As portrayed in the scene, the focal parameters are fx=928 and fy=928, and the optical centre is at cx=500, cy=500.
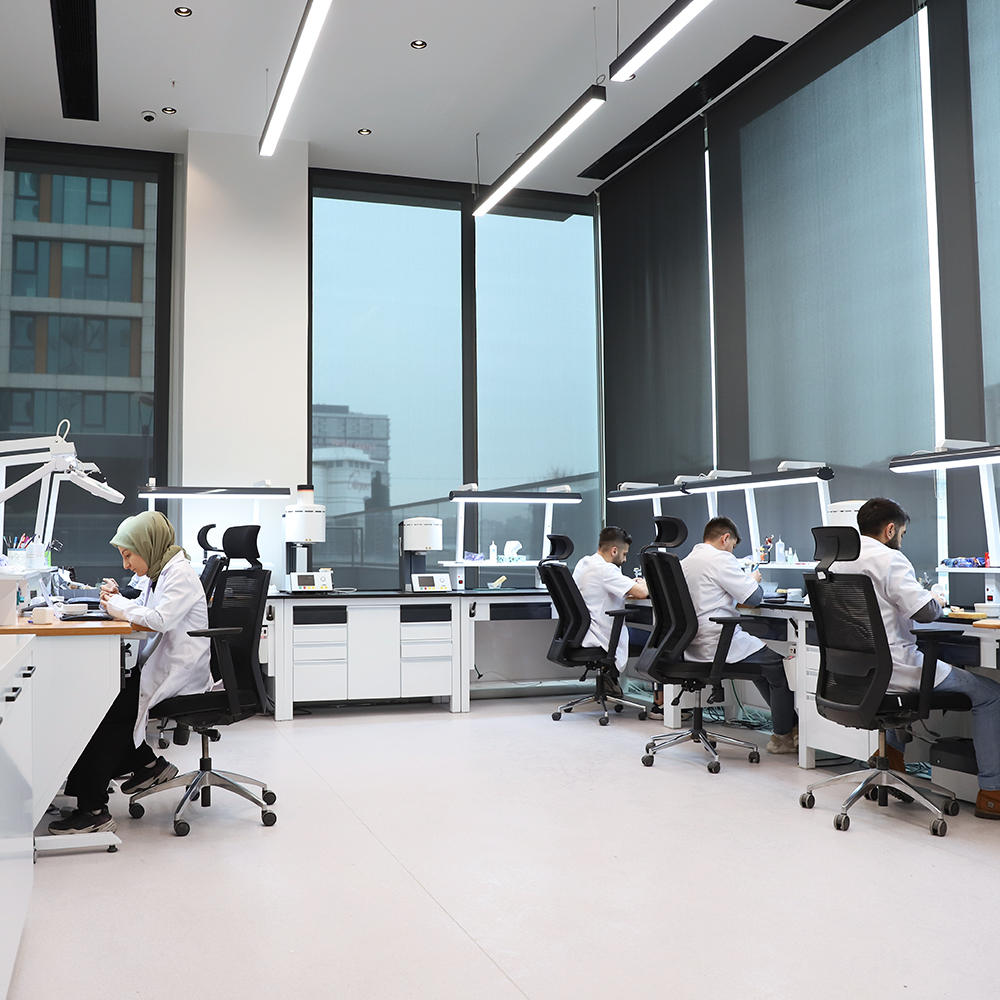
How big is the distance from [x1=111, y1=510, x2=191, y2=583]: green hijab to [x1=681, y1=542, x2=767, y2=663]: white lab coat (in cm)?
242

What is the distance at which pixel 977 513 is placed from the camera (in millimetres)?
4328

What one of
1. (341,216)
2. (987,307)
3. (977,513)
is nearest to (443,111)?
(341,216)

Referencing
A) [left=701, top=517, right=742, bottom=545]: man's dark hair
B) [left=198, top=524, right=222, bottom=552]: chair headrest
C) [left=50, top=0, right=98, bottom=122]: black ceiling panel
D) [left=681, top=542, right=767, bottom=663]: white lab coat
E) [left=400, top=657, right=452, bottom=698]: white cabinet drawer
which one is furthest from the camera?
[left=400, top=657, right=452, bottom=698]: white cabinet drawer

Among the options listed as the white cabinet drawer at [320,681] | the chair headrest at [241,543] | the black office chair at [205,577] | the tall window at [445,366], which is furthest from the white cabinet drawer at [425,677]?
the chair headrest at [241,543]

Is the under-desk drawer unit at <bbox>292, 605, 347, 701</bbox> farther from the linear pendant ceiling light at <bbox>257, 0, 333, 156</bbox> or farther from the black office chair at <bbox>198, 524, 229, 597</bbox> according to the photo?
the linear pendant ceiling light at <bbox>257, 0, 333, 156</bbox>

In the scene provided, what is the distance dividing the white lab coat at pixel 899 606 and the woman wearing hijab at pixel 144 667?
2555 mm

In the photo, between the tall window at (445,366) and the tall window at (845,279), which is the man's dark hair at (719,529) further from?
the tall window at (445,366)

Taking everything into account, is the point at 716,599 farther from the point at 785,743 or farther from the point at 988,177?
the point at 988,177

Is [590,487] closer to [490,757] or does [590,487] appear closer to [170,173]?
[490,757]

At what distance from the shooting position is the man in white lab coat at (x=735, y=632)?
453 centimetres

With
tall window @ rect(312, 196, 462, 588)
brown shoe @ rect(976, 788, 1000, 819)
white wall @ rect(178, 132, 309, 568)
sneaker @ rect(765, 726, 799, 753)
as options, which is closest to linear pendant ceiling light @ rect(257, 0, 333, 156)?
white wall @ rect(178, 132, 309, 568)

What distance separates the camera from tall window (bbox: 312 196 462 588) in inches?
284

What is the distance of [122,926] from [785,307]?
4822mm

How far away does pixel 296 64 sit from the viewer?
4.74 meters
